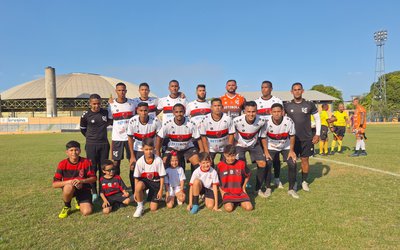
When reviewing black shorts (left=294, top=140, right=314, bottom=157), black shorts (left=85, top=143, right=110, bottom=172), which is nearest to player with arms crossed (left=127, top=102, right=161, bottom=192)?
black shorts (left=85, top=143, right=110, bottom=172)

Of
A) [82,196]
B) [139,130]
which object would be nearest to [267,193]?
[139,130]

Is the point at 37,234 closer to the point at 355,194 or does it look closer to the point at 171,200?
the point at 171,200

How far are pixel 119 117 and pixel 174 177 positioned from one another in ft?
5.74

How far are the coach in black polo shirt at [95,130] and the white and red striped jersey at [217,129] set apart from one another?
2009 millimetres

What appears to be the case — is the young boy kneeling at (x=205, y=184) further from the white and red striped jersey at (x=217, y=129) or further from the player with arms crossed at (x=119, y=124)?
the player with arms crossed at (x=119, y=124)

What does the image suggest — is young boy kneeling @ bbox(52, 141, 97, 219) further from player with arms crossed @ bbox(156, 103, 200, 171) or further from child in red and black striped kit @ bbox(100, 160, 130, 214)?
player with arms crossed @ bbox(156, 103, 200, 171)

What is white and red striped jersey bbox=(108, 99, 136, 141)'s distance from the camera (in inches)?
235

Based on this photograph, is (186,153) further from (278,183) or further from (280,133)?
(278,183)

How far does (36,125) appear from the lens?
38656 millimetres

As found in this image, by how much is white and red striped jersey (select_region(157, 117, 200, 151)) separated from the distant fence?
3524cm

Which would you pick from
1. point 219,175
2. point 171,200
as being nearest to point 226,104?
point 219,175

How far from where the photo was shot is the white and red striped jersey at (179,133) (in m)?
5.60

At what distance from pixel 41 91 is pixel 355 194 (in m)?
75.7

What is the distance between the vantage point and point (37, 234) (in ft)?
13.1
